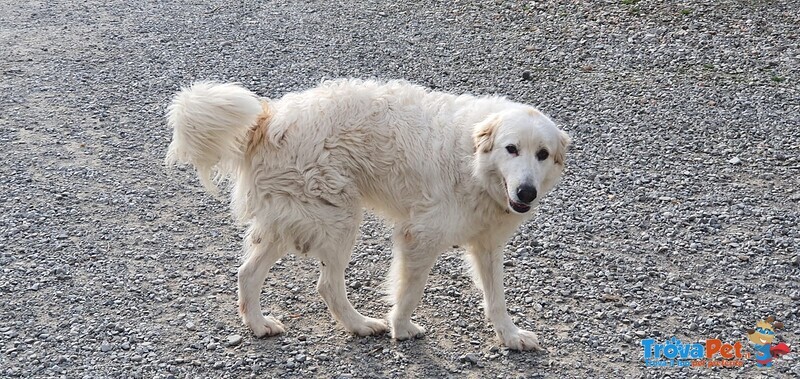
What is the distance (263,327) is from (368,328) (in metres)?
0.64

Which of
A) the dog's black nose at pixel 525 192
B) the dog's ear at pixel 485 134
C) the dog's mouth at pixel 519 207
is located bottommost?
the dog's mouth at pixel 519 207

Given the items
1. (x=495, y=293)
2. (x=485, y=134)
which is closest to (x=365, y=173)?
(x=485, y=134)

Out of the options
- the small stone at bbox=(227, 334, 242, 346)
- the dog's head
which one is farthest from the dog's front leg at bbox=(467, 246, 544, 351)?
the small stone at bbox=(227, 334, 242, 346)

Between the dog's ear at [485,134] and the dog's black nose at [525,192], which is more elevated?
the dog's ear at [485,134]

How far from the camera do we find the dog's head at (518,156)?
4.82 metres

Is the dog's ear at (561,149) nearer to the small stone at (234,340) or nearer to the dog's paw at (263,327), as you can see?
the dog's paw at (263,327)

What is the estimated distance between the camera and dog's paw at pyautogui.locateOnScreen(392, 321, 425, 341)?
5363 millimetres

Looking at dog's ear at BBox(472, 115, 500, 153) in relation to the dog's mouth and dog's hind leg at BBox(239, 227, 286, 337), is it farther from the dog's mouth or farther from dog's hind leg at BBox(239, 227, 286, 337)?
dog's hind leg at BBox(239, 227, 286, 337)

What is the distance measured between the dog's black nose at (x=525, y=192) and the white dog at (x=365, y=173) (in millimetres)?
159

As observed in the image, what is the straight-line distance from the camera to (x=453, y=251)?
261 inches

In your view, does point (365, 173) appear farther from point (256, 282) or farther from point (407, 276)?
point (256, 282)

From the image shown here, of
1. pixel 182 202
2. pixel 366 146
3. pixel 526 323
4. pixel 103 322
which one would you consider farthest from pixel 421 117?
pixel 182 202

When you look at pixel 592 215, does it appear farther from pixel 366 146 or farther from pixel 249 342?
pixel 249 342

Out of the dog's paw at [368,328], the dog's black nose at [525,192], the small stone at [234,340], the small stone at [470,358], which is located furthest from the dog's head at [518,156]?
the small stone at [234,340]
